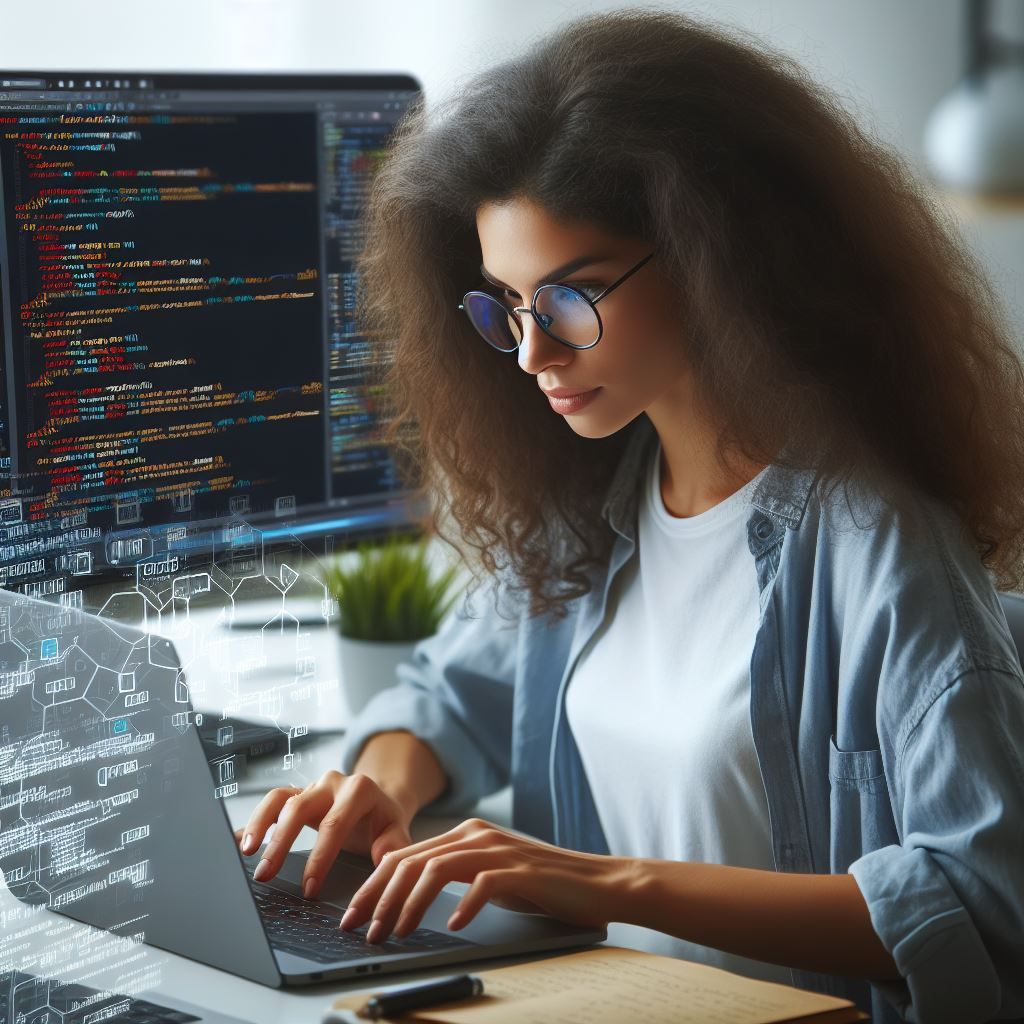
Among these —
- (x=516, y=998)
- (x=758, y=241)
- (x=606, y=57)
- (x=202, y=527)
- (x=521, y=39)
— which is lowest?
(x=516, y=998)

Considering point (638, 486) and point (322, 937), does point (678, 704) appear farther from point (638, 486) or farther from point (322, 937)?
point (322, 937)

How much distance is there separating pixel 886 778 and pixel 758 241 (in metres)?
0.39

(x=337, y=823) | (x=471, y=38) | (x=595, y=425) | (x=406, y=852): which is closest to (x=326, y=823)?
(x=337, y=823)

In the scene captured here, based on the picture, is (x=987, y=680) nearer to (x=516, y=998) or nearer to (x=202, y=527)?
(x=516, y=998)

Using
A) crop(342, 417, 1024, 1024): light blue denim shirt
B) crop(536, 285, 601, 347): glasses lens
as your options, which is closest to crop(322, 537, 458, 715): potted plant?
crop(342, 417, 1024, 1024): light blue denim shirt

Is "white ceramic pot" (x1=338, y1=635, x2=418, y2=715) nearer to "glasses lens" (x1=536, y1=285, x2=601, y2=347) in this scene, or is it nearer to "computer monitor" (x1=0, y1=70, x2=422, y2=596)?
"computer monitor" (x1=0, y1=70, x2=422, y2=596)

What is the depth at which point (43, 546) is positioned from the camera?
0.77m

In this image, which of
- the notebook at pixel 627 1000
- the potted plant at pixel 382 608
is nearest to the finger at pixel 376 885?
the notebook at pixel 627 1000

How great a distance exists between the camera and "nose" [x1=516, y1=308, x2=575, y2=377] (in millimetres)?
1003

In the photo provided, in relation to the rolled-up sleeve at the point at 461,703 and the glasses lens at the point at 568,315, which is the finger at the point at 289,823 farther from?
the glasses lens at the point at 568,315

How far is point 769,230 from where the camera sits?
38.1 inches

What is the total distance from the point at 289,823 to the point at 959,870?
458 millimetres

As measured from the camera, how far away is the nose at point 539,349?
1003 millimetres

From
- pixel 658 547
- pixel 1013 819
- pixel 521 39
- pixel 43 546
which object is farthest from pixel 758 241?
pixel 521 39
